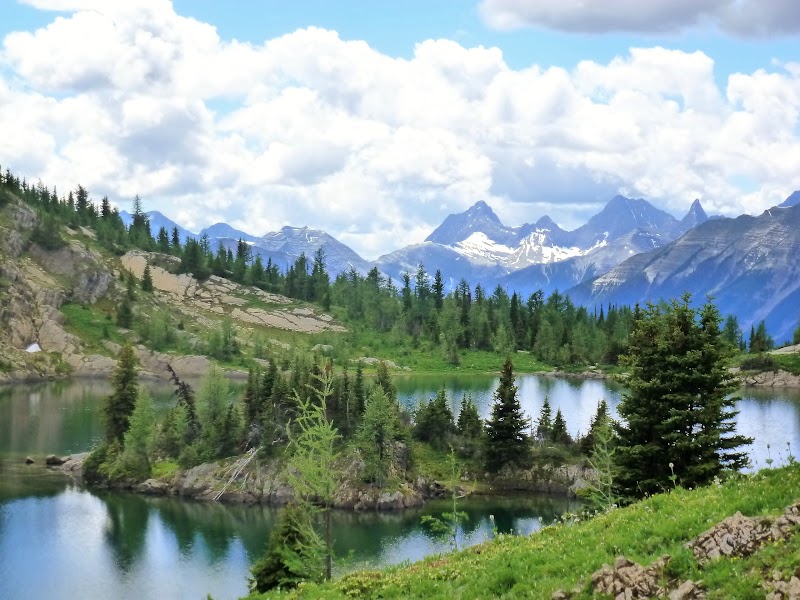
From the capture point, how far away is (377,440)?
92.1 metres

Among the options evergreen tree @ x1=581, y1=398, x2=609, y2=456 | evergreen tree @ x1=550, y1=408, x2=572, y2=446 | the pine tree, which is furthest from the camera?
evergreen tree @ x1=550, y1=408, x2=572, y2=446

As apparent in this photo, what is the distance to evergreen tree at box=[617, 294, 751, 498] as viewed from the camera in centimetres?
3997

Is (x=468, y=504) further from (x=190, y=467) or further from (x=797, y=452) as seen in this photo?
(x=797, y=452)

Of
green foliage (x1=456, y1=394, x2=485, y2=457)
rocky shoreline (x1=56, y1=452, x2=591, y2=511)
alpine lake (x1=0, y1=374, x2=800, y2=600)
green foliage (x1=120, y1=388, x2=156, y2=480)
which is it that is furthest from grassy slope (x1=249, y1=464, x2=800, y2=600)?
green foliage (x1=120, y1=388, x2=156, y2=480)

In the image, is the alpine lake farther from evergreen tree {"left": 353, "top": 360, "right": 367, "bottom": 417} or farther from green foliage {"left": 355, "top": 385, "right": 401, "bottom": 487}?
evergreen tree {"left": 353, "top": 360, "right": 367, "bottom": 417}

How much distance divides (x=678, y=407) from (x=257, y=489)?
2438 inches

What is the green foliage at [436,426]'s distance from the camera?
335ft

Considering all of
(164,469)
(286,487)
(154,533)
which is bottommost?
(154,533)

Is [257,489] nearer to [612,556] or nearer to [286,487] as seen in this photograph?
[286,487]

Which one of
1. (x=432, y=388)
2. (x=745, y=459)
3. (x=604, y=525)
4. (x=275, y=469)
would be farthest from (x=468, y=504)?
(x=432, y=388)

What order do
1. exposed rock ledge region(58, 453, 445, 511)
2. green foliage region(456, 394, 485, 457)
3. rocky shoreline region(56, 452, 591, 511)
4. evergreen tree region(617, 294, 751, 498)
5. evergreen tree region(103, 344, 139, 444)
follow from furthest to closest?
evergreen tree region(103, 344, 139, 444), green foliage region(456, 394, 485, 457), rocky shoreline region(56, 452, 591, 511), exposed rock ledge region(58, 453, 445, 511), evergreen tree region(617, 294, 751, 498)

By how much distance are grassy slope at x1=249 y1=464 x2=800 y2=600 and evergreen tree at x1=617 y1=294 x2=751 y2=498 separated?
1659 cm

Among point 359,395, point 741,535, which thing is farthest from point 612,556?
point 359,395

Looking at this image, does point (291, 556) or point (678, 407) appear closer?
point (678, 407)
